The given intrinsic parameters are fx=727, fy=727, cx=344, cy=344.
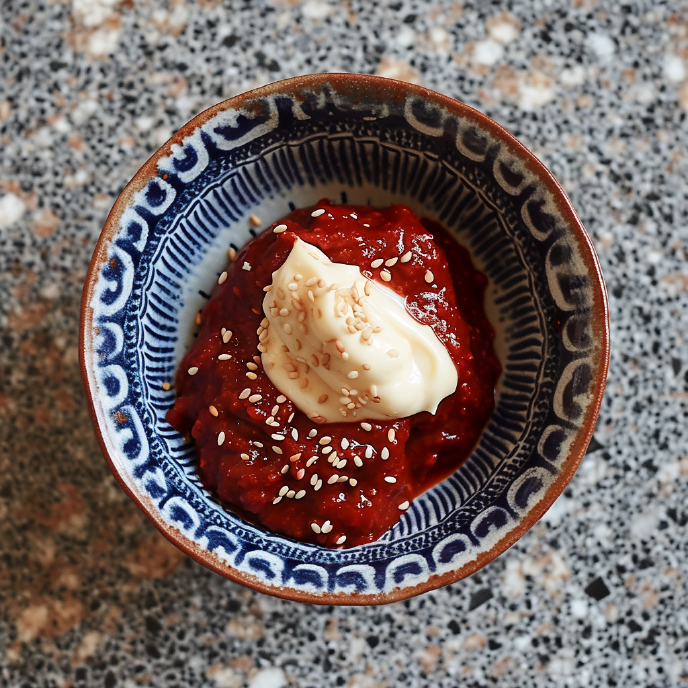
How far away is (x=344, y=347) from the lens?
1.74m

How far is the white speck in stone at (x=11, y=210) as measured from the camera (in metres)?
2.29

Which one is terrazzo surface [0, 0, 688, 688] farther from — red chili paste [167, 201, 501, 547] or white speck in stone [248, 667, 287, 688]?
red chili paste [167, 201, 501, 547]

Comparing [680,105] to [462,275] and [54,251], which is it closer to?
[462,275]

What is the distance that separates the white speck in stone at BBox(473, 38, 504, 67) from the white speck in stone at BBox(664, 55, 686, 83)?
0.53 m

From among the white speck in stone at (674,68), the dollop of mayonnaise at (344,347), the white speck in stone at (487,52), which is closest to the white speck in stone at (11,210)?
the dollop of mayonnaise at (344,347)

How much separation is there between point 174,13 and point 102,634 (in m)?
1.98

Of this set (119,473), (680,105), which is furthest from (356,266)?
(680,105)

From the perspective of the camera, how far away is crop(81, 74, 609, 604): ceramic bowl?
1.79 meters

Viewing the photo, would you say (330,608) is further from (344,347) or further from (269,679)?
(344,347)

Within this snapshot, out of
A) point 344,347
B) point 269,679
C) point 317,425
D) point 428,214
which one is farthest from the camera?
point 269,679

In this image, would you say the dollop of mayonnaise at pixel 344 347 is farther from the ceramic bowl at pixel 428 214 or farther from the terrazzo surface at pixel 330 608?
the terrazzo surface at pixel 330 608

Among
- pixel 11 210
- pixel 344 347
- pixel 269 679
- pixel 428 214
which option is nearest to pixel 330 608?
pixel 269 679

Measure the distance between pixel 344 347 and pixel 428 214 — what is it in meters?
0.57

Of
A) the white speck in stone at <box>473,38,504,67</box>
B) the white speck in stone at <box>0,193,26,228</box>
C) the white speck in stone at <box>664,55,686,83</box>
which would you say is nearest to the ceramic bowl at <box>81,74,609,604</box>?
the white speck in stone at <box>473,38,504,67</box>
